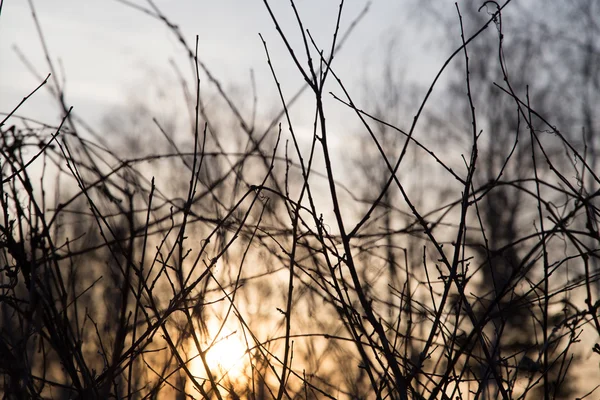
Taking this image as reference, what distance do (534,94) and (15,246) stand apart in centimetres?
904

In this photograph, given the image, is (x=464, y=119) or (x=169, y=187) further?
(x=169, y=187)

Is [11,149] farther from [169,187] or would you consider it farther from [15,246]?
[169,187]

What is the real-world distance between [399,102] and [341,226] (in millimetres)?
9271

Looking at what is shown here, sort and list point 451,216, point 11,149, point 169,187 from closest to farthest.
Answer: point 11,149 < point 451,216 < point 169,187

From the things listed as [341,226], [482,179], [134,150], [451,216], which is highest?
[134,150]

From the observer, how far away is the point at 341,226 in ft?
3.84

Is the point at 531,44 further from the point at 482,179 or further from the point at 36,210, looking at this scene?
the point at 36,210

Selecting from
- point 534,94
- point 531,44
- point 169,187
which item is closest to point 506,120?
point 534,94

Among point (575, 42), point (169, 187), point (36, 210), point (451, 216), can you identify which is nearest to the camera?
point (36, 210)

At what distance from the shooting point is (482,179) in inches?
370

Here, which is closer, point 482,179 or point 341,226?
point 341,226

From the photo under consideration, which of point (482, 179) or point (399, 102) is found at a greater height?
point (399, 102)

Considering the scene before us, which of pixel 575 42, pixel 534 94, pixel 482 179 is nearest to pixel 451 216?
pixel 482 179

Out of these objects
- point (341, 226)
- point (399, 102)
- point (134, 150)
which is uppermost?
point (134, 150)
